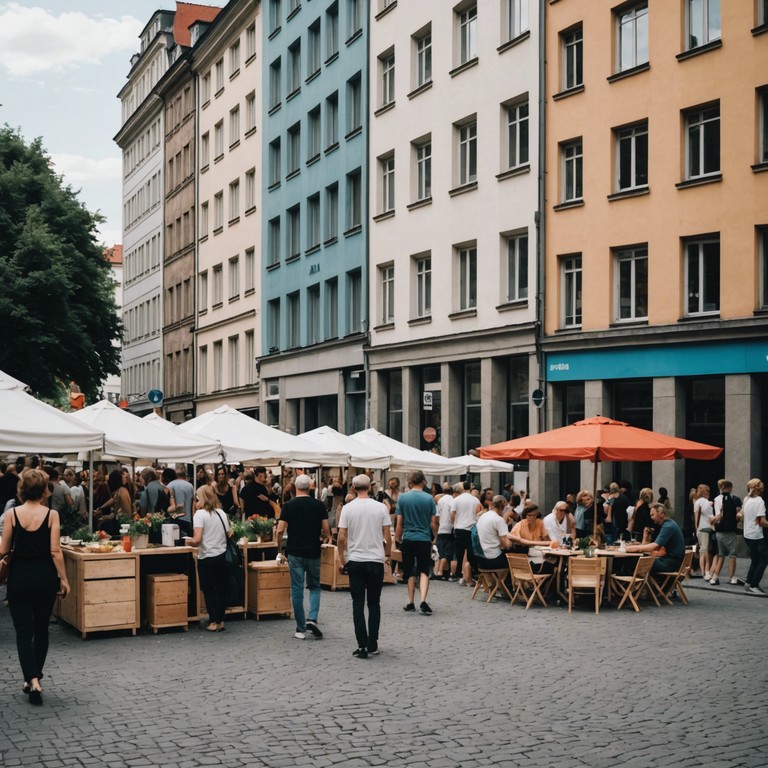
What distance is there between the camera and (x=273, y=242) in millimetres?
51250

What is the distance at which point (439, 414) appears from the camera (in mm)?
36438

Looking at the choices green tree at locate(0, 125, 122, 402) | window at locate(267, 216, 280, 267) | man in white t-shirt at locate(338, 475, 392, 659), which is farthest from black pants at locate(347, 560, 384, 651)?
window at locate(267, 216, 280, 267)

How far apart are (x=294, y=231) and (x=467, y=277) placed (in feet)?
49.8

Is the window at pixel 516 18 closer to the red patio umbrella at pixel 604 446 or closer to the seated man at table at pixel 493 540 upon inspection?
the red patio umbrella at pixel 604 446

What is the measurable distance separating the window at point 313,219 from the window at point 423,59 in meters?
9.32

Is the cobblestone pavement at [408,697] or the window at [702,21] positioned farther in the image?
the window at [702,21]

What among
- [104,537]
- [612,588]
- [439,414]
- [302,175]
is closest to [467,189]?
[439,414]

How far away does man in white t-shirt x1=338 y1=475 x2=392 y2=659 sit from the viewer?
1281 cm

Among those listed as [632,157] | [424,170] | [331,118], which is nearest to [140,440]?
[632,157]

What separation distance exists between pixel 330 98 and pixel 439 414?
15134mm

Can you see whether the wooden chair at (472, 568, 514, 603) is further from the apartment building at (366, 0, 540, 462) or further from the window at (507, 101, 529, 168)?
the window at (507, 101, 529, 168)

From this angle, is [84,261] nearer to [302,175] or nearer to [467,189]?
[302,175]

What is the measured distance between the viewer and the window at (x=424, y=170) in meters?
37.9

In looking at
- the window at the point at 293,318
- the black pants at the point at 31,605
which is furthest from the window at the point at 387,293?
the black pants at the point at 31,605
